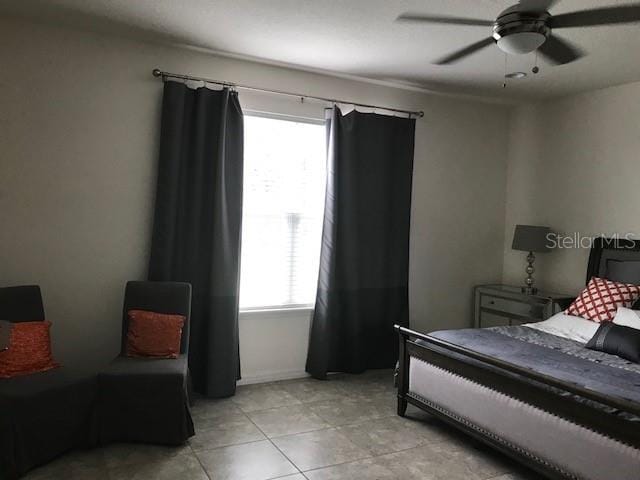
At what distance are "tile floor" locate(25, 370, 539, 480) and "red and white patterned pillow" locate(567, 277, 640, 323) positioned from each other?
142 cm

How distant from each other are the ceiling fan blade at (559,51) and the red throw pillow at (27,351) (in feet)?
11.8

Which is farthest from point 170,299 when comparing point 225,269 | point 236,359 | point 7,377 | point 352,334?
point 352,334

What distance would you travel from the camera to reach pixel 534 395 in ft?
8.25

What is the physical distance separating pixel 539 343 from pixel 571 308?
812mm

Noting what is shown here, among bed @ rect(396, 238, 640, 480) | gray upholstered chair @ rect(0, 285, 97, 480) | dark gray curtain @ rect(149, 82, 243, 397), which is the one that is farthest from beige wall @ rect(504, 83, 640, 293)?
gray upholstered chair @ rect(0, 285, 97, 480)

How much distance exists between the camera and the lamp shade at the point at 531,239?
454 centimetres

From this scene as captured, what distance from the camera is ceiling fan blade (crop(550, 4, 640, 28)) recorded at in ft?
8.75

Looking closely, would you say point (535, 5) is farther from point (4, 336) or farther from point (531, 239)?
point (4, 336)

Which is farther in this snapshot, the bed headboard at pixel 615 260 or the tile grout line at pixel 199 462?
the bed headboard at pixel 615 260

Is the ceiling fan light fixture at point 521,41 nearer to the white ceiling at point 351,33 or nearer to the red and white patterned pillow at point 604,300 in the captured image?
the white ceiling at point 351,33

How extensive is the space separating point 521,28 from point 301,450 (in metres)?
2.58

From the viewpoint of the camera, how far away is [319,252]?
4.30 metres

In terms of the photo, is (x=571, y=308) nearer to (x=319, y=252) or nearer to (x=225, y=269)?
(x=319, y=252)

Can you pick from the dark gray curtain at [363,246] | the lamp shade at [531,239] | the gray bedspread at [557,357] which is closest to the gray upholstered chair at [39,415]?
the dark gray curtain at [363,246]
